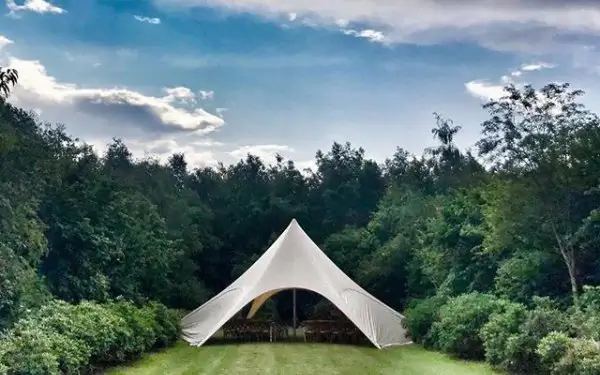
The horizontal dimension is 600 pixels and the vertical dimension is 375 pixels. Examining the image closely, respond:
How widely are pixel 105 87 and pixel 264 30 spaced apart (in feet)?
17.0

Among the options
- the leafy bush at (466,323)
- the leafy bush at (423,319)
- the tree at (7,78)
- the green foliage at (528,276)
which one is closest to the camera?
the tree at (7,78)

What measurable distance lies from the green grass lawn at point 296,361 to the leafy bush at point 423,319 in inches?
11.9

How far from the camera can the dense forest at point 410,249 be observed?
38.4 feet

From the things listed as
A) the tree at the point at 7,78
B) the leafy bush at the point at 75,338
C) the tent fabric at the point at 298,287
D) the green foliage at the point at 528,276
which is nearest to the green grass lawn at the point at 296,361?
the leafy bush at the point at 75,338

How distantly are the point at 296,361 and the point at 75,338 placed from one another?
4.37 meters

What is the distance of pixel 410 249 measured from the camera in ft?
73.0

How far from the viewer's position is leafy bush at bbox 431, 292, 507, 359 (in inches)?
555

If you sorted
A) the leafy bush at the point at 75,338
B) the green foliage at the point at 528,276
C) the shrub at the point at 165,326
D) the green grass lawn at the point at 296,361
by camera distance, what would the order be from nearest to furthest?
1. the leafy bush at the point at 75,338
2. the green grass lawn at the point at 296,361
3. the green foliage at the point at 528,276
4. the shrub at the point at 165,326

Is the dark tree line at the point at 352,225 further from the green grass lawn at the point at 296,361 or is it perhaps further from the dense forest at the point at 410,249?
the green grass lawn at the point at 296,361

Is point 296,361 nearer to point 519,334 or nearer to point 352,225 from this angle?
point 519,334

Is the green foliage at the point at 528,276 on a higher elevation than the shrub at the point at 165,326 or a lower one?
higher

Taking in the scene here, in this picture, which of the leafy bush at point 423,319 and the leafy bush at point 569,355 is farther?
the leafy bush at point 423,319

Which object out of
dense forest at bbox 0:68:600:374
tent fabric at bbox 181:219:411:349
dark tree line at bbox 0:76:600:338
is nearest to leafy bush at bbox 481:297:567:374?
dense forest at bbox 0:68:600:374

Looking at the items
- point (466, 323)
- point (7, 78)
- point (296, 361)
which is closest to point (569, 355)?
point (466, 323)
